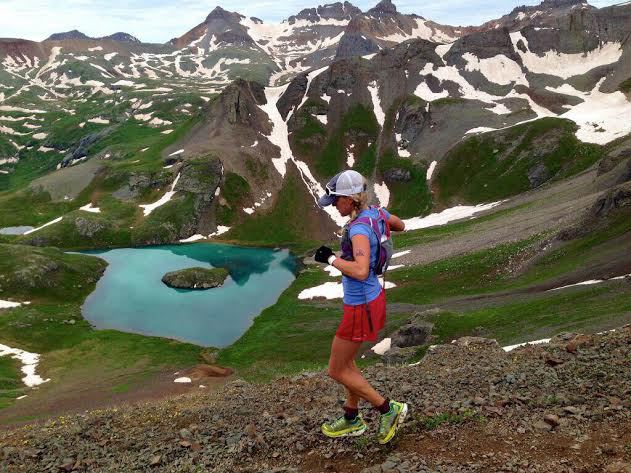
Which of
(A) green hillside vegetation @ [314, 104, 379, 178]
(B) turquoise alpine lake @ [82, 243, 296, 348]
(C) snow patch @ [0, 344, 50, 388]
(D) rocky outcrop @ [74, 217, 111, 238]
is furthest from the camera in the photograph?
(A) green hillside vegetation @ [314, 104, 379, 178]

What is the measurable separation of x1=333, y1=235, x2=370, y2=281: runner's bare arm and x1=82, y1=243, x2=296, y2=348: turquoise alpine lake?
2484 inches

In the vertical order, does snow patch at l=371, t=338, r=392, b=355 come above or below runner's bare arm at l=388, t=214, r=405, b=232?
below

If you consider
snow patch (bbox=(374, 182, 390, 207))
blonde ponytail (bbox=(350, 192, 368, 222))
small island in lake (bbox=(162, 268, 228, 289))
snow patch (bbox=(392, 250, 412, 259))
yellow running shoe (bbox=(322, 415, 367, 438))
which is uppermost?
blonde ponytail (bbox=(350, 192, 368, 222))

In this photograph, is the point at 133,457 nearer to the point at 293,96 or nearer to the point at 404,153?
the point at 404,153

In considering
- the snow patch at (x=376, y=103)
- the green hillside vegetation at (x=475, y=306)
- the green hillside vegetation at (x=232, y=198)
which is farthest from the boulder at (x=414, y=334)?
the snow patch at (x=376, y=103)

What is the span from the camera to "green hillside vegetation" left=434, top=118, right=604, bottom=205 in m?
128

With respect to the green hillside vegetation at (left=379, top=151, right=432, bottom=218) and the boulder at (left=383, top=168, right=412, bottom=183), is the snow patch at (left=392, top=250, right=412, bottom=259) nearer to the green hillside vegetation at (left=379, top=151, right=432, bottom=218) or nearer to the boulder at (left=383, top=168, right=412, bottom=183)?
the green hillside vegetation at (left=379, top=151, right=432, bottom=218)

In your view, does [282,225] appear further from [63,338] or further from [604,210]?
[604,210]

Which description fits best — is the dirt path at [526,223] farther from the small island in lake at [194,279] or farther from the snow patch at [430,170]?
the snow patch at [430,170]

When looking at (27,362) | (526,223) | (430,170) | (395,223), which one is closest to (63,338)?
(27,362)

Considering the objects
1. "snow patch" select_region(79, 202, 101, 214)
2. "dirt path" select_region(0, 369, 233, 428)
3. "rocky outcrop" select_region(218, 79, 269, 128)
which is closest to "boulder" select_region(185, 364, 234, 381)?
"dirt path" select_region(0, 369, 233, 428)

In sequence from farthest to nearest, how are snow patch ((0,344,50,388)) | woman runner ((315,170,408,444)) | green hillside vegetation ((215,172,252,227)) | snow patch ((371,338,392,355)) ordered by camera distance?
green hillside vegetation ((215,172,252,227))
snow patch ((0,344,50,388))
snow patch ((371,338,392,355))
woman runner ((315,170,408,444))

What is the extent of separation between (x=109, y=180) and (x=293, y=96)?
3126 inches

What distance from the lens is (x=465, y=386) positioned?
52.8 ft
